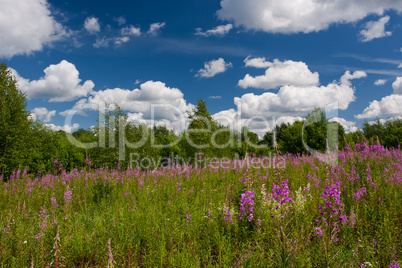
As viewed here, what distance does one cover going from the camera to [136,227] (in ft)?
10.7

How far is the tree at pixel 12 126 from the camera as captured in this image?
10.2 meters

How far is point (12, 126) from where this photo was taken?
10.3 metres

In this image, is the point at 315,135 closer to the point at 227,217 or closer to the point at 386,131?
the point at 386,131

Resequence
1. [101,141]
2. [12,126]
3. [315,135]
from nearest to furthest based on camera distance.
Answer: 1. [12,126]
2. [101,141]
3. [315,135]

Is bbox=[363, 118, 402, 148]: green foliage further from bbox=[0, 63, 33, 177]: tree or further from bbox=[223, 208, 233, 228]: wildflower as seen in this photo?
bbox=[0, 63, 33, 177]: tree

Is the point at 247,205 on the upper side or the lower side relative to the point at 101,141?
lower

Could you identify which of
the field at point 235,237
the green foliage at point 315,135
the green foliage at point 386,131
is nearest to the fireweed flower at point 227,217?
the field at point 235,237

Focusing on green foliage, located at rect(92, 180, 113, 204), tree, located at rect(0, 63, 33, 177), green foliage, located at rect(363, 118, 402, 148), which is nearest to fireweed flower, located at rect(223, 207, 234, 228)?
green foliage, located at rect(92, 180, 113, 204)

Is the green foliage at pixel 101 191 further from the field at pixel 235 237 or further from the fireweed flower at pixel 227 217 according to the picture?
the fireweed flower at pixel 227 217

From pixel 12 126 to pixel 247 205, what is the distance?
11621 mm

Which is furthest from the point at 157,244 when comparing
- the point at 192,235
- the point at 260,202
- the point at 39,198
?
the point at 39,198

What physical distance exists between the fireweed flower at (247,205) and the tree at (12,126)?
11.2 meters

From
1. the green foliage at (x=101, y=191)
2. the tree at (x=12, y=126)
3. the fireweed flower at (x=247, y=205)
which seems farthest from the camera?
the tree at (x=12, y=126)

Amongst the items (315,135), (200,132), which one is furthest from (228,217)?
(315,135)
